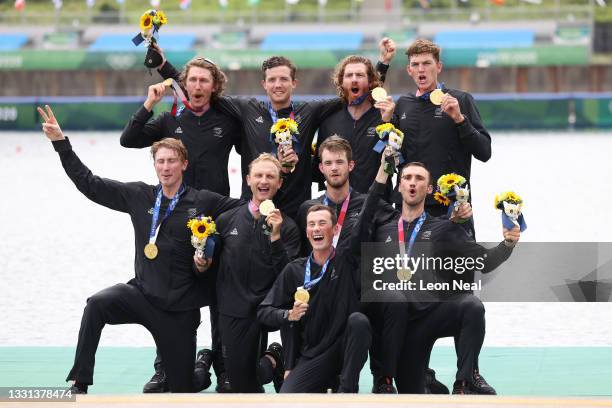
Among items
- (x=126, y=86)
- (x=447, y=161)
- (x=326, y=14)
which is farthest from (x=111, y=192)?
(x=326, y=14)

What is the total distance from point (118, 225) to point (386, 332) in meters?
10.3

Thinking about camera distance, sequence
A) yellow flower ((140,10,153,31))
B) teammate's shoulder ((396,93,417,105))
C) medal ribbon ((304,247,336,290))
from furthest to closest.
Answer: yellow flower ((140,10,153,31)) → teammate's shoulder ((396,93,417,105)) → medal ribbon ((304,247,336,290))

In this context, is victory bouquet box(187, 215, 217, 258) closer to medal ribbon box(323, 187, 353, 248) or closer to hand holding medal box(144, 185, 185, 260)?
hand holding medal box(144, 185, 185, 260)

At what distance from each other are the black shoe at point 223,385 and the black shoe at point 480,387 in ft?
5.16

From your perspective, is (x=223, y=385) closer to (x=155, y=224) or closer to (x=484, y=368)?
(x=155, y=224)

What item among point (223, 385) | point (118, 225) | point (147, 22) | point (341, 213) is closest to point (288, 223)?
point (341, 213)

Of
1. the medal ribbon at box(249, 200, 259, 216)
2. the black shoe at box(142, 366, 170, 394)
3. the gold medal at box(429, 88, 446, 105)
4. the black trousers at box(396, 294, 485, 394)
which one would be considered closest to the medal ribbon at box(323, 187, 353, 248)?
the medal ribbon at box(249, 200, 259, 216)

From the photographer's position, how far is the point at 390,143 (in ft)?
25.9

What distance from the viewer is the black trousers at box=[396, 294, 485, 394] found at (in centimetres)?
779

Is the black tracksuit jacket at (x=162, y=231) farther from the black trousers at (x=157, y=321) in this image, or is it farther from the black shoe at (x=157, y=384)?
the black shoe at (x=157, y=384)

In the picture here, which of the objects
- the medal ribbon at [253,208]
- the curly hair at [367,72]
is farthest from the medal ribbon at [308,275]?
the curly hair at [367,72]

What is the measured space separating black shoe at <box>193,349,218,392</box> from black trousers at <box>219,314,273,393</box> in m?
0.24

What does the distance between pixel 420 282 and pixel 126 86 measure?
2801cm

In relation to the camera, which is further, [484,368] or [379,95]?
[484,368]
